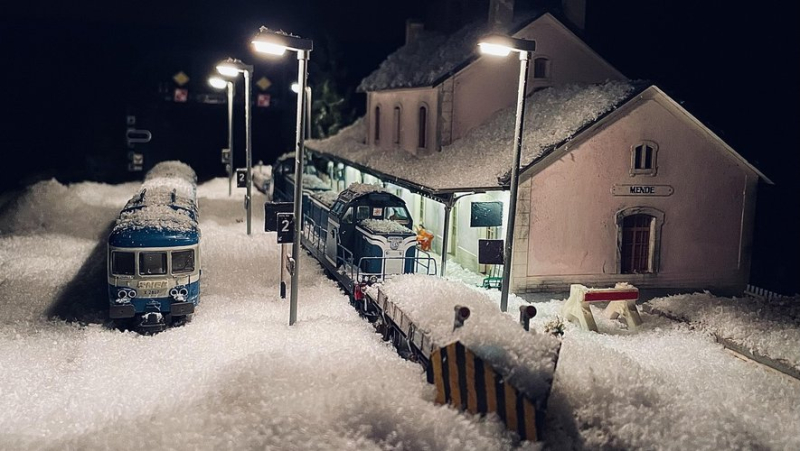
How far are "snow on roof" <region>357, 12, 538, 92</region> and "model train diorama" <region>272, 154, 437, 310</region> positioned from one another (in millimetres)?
6538

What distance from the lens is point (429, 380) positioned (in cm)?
1108

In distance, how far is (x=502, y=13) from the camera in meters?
24.8

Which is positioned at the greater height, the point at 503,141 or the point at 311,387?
the point at 503,141

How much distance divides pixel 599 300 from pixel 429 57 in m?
15.3

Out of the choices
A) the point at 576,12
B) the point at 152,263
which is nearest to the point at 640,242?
the point at 576,12

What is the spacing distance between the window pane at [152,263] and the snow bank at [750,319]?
1229 centimetres

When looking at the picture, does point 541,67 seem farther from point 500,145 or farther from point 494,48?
point 494,48

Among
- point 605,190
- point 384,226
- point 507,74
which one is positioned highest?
point 507,74

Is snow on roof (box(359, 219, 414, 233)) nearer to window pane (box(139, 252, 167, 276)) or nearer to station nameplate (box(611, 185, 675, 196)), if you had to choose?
window pane (box(139, 252, 167, 276))

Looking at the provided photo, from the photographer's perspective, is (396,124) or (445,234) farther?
(396,124)

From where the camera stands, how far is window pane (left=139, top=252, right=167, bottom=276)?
49.1 ft

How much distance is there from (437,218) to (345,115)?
22500 mm

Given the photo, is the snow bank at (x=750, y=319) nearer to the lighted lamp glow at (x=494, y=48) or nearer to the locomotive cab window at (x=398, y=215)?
the locomotive cab window at (x=398, y=215)

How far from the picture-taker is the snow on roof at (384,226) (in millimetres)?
18047
